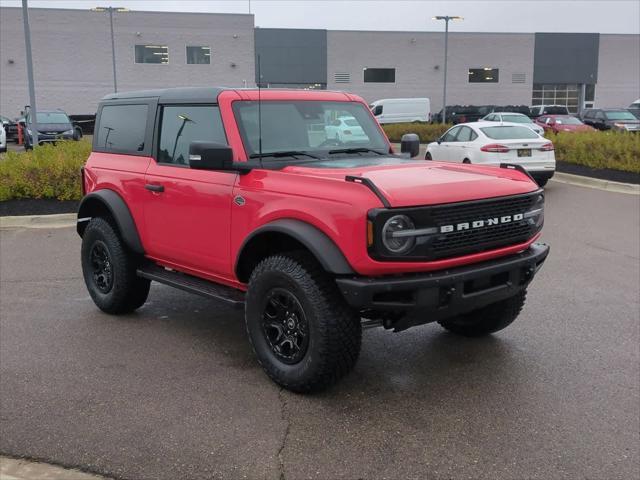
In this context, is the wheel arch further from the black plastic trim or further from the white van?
the white van

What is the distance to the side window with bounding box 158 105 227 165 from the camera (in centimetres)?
492

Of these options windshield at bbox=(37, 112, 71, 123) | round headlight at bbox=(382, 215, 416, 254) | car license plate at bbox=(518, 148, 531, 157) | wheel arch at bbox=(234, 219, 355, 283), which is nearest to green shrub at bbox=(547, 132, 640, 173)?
car license plate at bbox=(518, 148, 531, 157)

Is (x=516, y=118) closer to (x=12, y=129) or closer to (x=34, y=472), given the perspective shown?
(x=12, y=129)

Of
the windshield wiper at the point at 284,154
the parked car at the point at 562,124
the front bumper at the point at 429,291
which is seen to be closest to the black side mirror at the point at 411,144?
the windshield wiper at the point at 284,154

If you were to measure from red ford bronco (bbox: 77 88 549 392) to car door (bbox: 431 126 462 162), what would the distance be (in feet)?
33.5

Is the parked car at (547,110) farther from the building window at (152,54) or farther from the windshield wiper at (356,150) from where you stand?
the windshield wiper at (356,150)

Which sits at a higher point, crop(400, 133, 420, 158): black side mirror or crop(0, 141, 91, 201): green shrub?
crop(400, 133, 420, 158): black side mirror

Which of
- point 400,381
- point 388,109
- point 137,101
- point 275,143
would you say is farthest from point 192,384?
point 388,109

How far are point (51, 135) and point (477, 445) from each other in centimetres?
2517

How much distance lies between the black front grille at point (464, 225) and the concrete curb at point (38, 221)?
26.5 feet

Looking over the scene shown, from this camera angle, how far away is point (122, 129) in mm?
5922

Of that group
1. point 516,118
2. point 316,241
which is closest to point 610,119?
point 516,118

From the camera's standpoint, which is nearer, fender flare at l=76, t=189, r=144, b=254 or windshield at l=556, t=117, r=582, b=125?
fender flare at l=76, t=189, r=144, b=254

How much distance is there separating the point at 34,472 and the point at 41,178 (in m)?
9.16
